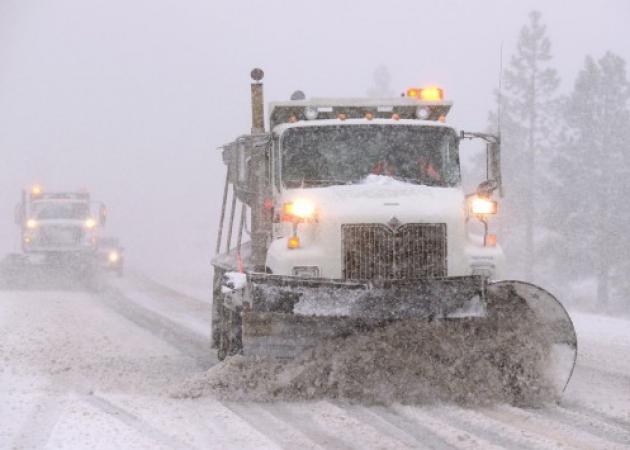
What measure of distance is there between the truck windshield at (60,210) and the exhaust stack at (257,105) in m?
15.0

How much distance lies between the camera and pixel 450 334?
24.4ft

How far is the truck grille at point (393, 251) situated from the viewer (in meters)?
7.78

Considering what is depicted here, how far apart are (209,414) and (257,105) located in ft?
13.7

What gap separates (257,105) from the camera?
9906 millimetres

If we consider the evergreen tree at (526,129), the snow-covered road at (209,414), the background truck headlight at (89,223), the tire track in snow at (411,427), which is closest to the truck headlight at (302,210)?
the snow-covered road at (209,414)

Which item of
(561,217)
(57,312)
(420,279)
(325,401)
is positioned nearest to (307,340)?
(325,401)

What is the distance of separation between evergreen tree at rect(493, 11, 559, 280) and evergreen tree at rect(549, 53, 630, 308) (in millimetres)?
2296

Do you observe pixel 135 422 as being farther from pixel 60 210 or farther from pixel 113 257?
pixel 113 257


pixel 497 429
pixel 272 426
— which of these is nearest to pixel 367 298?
pixel 272 426

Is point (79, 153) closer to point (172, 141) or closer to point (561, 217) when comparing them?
point (172, 141)

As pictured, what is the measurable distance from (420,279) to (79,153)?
12904 cm

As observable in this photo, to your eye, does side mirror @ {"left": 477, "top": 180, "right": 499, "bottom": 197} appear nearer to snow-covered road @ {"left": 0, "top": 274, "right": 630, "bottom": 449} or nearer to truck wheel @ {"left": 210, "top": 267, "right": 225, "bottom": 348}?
snow-covered road @ {"left": 0, "top": 274, "right": 630, "bottom": 449}

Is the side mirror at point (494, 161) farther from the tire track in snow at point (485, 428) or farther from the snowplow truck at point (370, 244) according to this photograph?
the tire track in snow at point (485, 428)

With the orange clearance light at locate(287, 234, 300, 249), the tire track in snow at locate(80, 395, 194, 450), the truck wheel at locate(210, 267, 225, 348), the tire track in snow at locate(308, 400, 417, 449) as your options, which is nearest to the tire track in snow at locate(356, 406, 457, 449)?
the tire track in snow at locate(308, 400, 417, 449)
